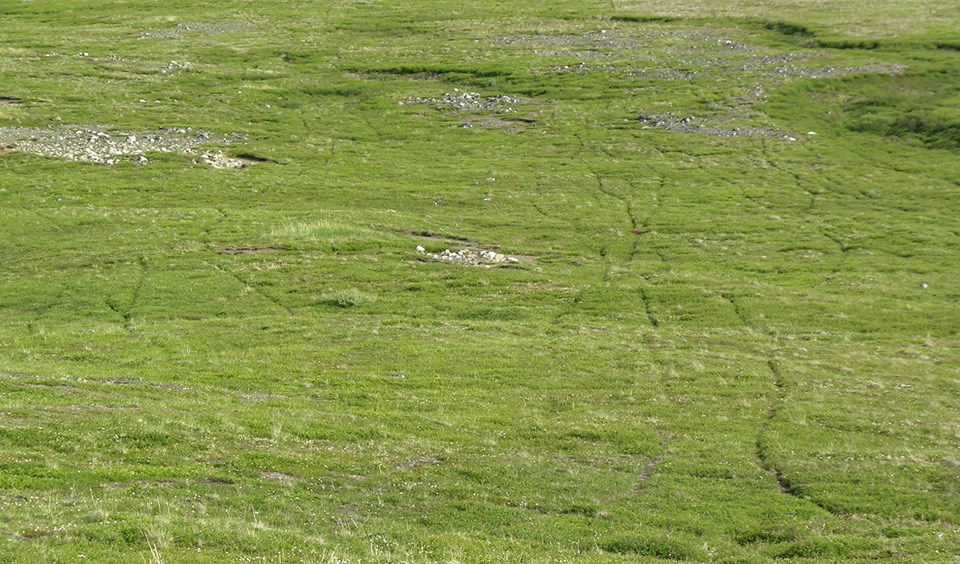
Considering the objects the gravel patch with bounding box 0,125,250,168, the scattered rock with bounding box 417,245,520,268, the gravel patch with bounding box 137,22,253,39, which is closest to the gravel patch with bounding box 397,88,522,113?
the gravel patch with bounding box 0,125,250,168

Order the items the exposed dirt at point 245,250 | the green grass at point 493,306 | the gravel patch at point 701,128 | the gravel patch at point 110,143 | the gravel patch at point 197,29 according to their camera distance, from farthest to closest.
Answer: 1. the gravel patch at point 197,29
2. the gravel patch at point 701,128
3. the gravel patch at point 110,143
4. the exposed dirt at point 245,250
5. the green grass at point 493,306

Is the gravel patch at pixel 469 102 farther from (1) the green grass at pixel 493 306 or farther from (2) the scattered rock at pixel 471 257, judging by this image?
(2) the scattered rock at pixel 471 257

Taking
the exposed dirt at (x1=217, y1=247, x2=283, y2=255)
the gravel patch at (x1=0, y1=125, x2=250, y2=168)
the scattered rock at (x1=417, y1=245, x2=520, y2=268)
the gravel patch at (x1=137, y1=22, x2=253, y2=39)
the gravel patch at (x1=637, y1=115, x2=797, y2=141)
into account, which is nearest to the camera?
the exposed dirt at (x1=217, y1=247, x2=283, y2=255)

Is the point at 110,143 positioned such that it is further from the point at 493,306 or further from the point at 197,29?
the point at 197,29

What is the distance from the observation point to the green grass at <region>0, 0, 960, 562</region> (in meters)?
24.4

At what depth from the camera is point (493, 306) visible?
51.0 meters

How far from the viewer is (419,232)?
63.6 meters

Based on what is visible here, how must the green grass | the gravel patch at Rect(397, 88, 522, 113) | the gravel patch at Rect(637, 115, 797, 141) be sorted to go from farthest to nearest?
the gravel patch at Rect(397, 88, 522, 113) < the gravel patch at Rect(637, 115, 797, 141) < the green grass

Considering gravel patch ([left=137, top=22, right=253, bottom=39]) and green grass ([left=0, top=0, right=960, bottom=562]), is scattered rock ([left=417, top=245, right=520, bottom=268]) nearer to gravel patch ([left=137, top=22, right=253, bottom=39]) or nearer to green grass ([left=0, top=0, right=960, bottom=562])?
green grass ([left=0, top=0, right=960, bottom=562])

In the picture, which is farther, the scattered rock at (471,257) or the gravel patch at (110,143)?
the gravel patch at (110,143)

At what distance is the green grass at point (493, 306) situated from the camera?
24375mm

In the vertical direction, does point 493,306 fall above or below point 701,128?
below

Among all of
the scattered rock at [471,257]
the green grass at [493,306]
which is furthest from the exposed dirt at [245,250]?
the scattered rock at [471,257]

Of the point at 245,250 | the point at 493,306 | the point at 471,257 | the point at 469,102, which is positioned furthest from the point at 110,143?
the point at 493,306
